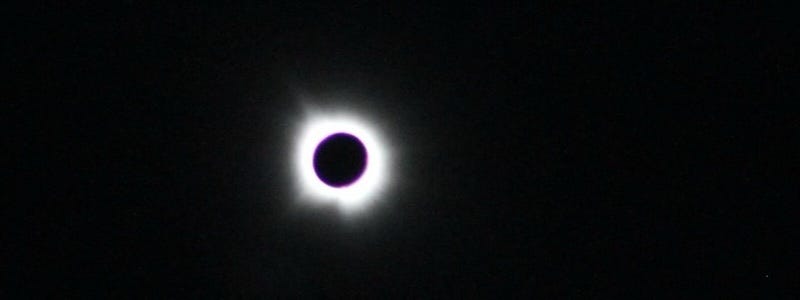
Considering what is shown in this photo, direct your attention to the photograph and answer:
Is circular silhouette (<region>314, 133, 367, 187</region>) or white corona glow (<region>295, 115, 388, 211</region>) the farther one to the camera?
white corona glow (<region>295, 115, 388, 211</region>)

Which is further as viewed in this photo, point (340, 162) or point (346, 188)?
point (346, 188)

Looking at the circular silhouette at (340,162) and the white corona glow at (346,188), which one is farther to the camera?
the white corona glow at (346,188)

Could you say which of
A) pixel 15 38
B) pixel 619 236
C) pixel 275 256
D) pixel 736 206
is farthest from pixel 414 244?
pixel 15 38

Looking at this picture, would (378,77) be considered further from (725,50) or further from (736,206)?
(736,206)
